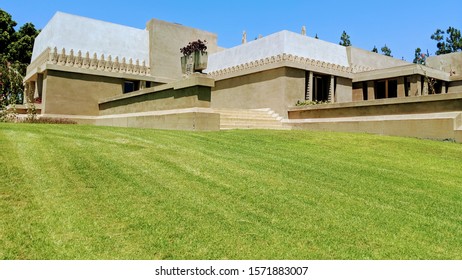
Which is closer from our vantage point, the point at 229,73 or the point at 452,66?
the point at 229,73

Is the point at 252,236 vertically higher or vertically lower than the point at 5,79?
lower

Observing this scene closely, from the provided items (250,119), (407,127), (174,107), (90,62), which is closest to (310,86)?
(250,119)

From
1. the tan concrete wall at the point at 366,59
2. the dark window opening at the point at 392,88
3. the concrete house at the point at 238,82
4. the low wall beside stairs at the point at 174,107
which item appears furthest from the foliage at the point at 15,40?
the dark window opening at the point at 392,88

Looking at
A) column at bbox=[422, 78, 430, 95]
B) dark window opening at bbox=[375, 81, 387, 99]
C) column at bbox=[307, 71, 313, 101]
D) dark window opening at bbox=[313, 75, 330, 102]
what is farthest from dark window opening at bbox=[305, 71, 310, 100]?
column at bbox=[422, 78, 430, 95]

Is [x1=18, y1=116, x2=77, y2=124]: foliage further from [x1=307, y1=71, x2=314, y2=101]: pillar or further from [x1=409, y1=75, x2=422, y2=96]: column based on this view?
[x1=409, y1=75, x2=422, y2=96]: column

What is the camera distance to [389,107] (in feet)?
55.2

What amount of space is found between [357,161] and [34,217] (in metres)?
7.63

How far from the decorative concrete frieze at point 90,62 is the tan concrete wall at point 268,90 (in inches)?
277

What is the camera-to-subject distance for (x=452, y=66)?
31.0m

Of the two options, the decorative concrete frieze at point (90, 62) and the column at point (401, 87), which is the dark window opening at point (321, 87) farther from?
the decorative concrete frieze at point (90, 62)

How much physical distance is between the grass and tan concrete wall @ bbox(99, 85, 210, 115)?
5.15 metres
